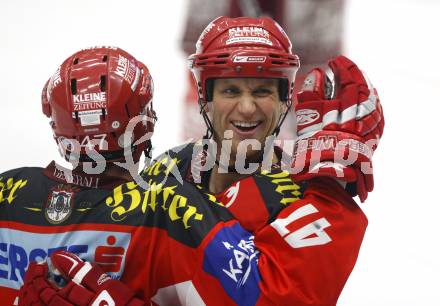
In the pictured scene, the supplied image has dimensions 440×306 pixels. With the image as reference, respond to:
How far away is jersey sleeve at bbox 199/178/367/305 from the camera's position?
5.80 ft

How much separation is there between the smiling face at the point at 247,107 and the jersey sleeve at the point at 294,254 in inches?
21.4

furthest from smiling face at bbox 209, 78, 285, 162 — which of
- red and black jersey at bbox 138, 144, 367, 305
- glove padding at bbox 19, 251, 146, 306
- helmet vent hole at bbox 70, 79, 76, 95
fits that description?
glove padding at bbox 19, 251, 146, 306

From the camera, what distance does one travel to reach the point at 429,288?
3234 millimetres

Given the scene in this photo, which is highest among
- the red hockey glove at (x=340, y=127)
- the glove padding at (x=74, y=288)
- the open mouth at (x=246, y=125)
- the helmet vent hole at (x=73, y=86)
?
the helmet vent hole at (x=73, y=86)

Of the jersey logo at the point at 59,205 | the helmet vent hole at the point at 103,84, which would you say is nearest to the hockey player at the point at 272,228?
the jersey logo at the point at 59,205

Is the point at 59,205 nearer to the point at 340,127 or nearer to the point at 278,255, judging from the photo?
the point at 278,255

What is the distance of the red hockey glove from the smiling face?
378 mm

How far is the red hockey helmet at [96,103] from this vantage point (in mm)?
1878

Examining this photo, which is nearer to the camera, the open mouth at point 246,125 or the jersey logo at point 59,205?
the jersey logo at point 59,205

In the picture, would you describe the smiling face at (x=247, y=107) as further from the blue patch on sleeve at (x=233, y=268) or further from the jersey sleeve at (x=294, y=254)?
the blue patch on sleeve at (x=233, y=268)

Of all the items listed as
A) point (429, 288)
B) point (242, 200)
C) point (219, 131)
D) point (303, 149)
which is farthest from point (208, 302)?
point (429, 288)

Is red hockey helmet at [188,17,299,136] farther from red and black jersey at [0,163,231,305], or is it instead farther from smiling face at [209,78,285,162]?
red and black jersey at [0,163,231,305]

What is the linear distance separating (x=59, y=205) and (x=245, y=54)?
0.79 meters

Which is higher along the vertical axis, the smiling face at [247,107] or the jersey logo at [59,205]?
the smiling face at [247,107]
